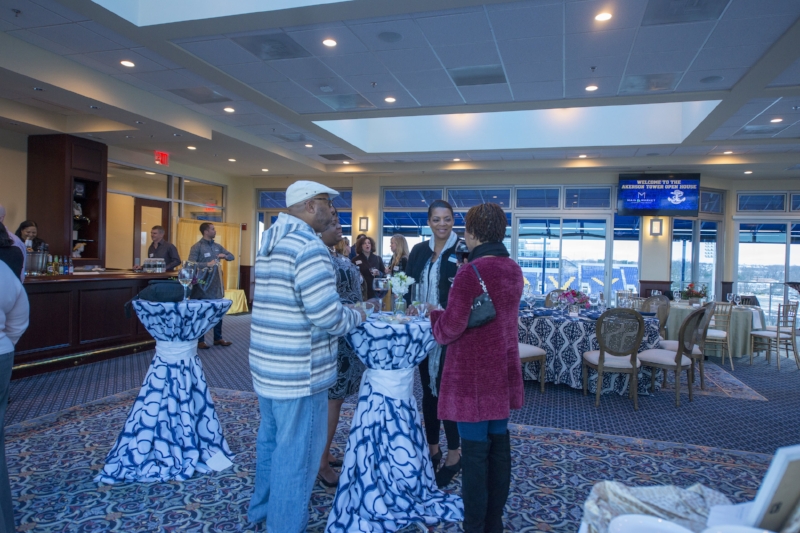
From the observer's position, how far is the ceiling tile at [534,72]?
548 centimetres

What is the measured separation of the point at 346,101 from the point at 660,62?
3.90 meters

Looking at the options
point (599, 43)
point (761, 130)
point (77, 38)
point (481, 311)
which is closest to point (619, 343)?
point (599, 43)

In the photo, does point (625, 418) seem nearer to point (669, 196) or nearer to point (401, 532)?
point (401, 532)

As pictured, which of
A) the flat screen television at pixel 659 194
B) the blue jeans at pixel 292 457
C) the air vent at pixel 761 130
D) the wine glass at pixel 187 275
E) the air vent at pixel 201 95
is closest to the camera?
the blue jeans at pixel 292 457

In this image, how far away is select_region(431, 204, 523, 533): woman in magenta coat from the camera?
2170 millimetres

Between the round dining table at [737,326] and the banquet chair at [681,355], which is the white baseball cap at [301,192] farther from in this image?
the round dining table at [737,326]

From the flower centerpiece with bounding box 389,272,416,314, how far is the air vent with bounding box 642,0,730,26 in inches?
129

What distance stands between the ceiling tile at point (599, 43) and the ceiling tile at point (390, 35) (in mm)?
1443

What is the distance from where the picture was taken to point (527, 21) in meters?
4.50

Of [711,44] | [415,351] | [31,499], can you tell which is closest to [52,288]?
[31,499]

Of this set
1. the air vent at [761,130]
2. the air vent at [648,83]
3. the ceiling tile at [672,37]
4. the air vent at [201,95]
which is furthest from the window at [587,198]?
the air vent at [201,95]

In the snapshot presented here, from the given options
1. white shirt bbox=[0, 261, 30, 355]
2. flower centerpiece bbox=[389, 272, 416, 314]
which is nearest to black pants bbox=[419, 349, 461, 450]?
flower centerpiece bbox=[389, 272, 416, 314]

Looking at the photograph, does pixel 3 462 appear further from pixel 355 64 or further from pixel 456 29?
pixel 355 64

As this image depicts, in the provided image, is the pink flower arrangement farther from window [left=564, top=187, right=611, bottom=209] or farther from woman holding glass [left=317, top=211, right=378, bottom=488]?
window [left=564, top=187, right=611, bottom=209]
